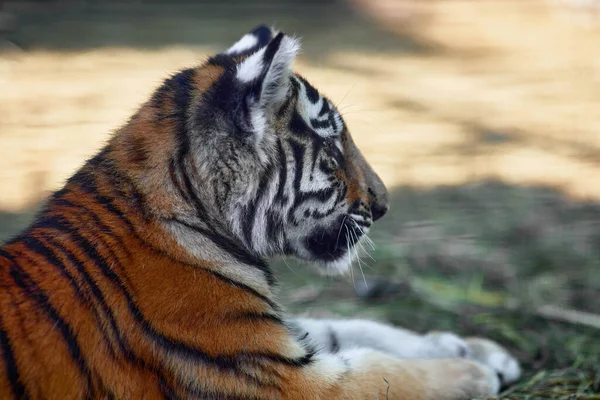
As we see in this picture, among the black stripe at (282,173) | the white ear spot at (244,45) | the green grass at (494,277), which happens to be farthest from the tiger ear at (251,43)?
the green grass at (494,277)

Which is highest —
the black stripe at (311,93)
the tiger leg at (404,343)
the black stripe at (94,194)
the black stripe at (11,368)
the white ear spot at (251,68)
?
the white ear spot at (251,68)

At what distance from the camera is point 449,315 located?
2590 mm

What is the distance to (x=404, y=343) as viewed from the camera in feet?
7.22

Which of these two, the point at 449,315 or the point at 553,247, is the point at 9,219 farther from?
the point at 553,247

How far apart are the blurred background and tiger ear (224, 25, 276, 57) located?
82 centimetres

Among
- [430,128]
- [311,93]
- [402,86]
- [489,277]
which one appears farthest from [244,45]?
[402,86]

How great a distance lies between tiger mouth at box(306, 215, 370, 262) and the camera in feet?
6.42

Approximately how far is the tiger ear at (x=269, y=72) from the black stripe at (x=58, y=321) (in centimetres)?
59

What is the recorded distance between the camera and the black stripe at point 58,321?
1490 mm

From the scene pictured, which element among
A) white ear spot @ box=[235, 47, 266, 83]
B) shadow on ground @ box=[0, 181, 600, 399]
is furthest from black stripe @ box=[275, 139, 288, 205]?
shadow on ground @ box=[0, 181, 600, 399]

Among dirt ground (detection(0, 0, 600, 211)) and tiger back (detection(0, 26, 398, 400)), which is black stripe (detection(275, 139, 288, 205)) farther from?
dirt ground (detection(0, 0, 600, 211))

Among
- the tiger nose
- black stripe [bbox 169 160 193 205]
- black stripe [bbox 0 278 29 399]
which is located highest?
black stripe [bbox 169 160 193 205]

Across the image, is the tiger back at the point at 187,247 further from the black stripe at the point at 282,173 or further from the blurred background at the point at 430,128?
the blurred background at the point at 430,128

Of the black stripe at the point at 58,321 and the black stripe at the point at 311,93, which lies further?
the black stripe at the point at 311,93
